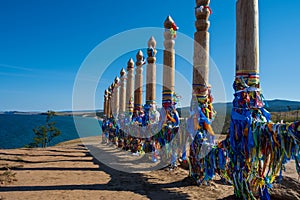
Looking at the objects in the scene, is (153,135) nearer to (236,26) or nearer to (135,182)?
(135,182)

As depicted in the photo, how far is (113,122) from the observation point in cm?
1377

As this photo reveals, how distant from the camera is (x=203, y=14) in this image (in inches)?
202

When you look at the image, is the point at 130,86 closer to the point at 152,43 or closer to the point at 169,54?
the point at 152,43

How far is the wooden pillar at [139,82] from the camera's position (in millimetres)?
9492

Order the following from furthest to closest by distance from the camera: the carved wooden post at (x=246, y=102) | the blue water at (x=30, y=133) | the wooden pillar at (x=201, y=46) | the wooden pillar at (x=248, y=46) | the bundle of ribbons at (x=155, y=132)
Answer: the blue water at (x=30, y=133) → the bundle of ribbons at (x=155, y=132) → the wooden pillar at (x=201, y=46) → the wooden pillar at (x=248, y=46) → the carved wooden post at (x=246, y=102)

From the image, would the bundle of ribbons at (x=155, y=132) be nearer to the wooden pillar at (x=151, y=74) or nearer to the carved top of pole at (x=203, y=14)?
the wooden pillar at (x=151, y=74)

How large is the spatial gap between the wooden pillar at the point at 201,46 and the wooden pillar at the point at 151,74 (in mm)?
2881

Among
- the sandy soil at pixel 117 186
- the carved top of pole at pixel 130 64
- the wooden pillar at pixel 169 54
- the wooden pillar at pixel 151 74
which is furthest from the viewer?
the carved top of pole at pixel 130 64

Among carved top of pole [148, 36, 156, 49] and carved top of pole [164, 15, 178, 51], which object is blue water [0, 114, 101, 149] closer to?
carved top of pole [148, 36, 156, 49]

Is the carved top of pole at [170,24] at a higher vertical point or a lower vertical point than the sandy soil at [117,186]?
higher

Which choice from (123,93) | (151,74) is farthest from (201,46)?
(123,93)

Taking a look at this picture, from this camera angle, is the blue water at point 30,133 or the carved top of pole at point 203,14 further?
the blue water at point 30,133

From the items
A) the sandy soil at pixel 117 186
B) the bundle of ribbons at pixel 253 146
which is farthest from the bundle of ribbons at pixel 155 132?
the bundle of ribbons at pixel 253 146

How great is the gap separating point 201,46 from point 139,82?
4803mm
